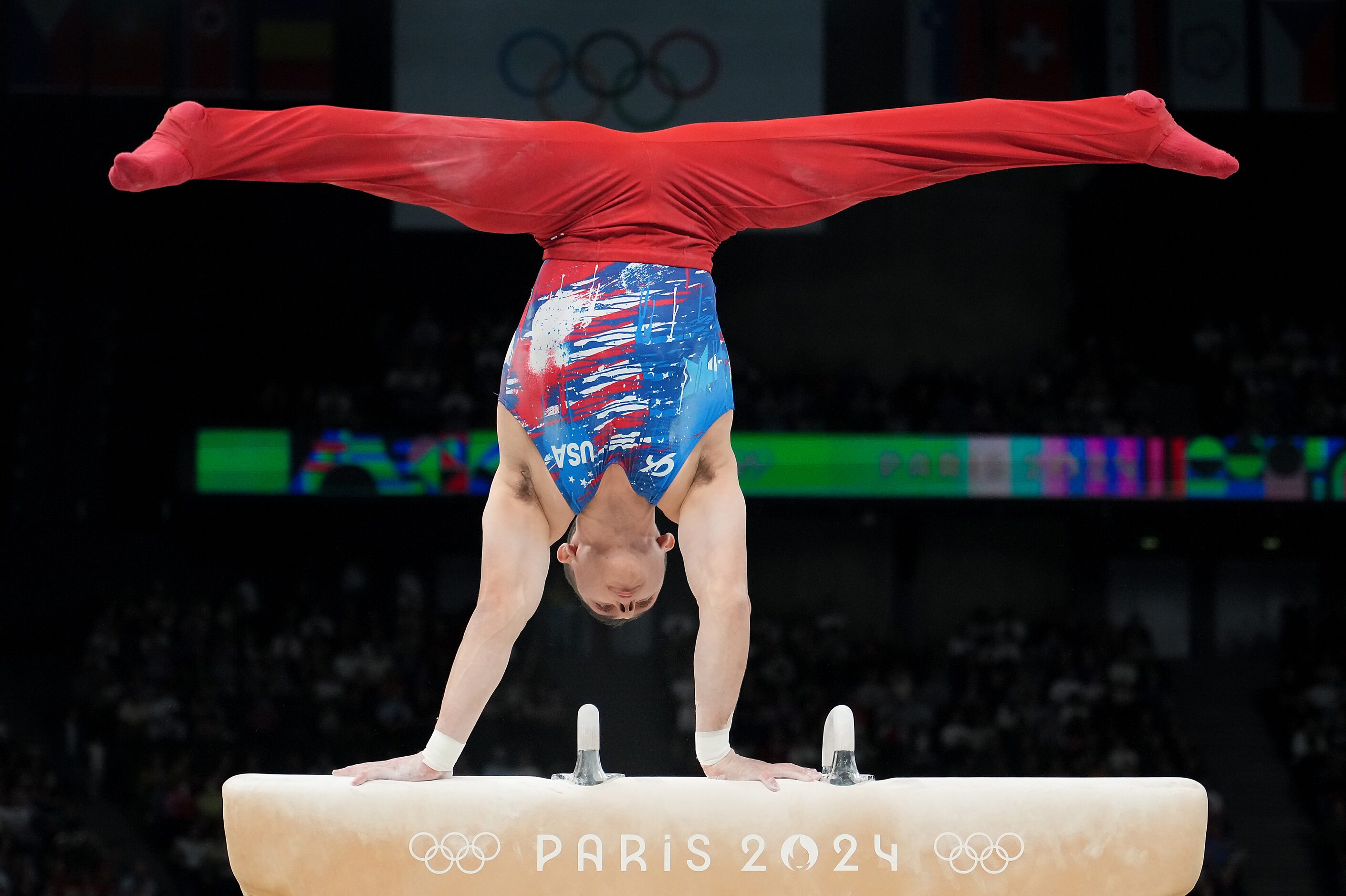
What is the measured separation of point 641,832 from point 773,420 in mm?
11138

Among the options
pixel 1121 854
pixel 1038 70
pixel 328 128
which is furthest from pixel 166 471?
pixel 1121 854

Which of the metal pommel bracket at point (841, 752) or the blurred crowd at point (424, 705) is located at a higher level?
the metal pommel bracket at point (841, 752)

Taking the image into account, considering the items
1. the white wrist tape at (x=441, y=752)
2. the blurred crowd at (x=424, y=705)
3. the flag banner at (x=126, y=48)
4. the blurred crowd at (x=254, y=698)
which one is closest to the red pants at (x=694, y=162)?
the white wrist tape at (x=441, y=752)

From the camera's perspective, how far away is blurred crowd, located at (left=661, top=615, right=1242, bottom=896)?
12867 millimetres

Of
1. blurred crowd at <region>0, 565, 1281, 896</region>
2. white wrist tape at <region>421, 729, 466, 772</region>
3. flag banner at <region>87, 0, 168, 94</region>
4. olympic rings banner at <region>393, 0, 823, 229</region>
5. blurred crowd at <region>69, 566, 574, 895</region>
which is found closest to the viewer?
white wrist tape at <region>421, 729, 466, 772</region>

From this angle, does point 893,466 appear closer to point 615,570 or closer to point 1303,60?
point 1303,60

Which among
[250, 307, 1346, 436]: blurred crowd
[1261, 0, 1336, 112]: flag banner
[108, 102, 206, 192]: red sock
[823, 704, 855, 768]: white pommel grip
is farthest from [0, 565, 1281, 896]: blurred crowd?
[108, 102, 206, 192]: red sock

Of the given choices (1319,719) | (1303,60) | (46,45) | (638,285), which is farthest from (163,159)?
(1303,60)

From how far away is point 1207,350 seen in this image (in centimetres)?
1527

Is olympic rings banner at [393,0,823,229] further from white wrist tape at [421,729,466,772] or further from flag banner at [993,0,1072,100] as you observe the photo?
white wrist tape at [421,729,466,772]

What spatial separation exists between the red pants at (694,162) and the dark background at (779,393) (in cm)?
965

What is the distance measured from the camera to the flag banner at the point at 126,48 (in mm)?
13938

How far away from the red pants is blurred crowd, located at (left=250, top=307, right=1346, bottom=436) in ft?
32.7

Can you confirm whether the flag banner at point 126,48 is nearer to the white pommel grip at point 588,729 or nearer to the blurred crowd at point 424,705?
the blurred crowd at point 424,705
